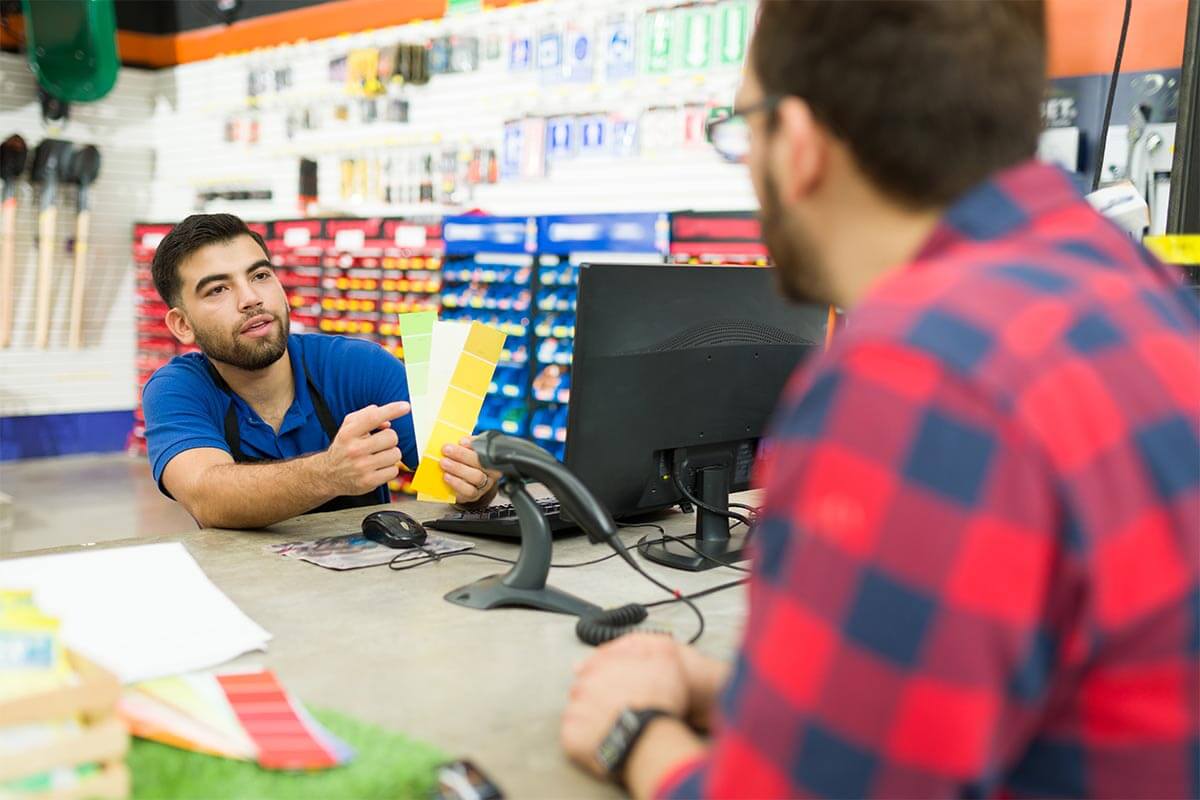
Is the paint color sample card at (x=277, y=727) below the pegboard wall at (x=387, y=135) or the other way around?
below

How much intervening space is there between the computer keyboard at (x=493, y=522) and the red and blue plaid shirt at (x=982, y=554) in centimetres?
147

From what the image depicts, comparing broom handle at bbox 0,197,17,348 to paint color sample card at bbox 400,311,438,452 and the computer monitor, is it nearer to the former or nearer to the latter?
paint color sample card at bbox 400,311,438,452

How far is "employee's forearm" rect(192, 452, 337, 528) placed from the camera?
7.50 feet

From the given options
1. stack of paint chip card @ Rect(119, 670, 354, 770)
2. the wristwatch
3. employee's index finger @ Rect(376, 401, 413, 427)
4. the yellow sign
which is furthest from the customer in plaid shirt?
the yellow sign

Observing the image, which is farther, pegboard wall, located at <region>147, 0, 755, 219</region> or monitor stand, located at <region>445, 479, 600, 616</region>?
pegboard wall, located at <region>147, 0, 755, 219</region>

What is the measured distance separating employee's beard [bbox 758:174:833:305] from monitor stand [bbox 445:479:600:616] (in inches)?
35.6

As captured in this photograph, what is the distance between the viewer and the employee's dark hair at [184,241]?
9.16 ft

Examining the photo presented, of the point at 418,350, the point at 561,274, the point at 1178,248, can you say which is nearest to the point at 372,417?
the point at 418,350

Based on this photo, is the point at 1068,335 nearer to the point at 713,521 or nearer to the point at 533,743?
the point at 533,743

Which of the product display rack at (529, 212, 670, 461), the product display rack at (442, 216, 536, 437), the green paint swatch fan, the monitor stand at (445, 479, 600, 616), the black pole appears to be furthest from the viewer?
the green paint swatch fan

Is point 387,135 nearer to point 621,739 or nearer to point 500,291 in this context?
point 500,291

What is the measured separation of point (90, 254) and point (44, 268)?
24.7 inches

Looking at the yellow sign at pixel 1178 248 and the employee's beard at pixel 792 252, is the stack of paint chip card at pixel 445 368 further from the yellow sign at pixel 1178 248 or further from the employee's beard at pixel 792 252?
the yellow sign at pixel 1178 248

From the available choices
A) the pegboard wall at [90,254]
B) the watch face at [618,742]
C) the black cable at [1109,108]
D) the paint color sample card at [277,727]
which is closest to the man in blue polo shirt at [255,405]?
the paint color sample card at [277,727]
